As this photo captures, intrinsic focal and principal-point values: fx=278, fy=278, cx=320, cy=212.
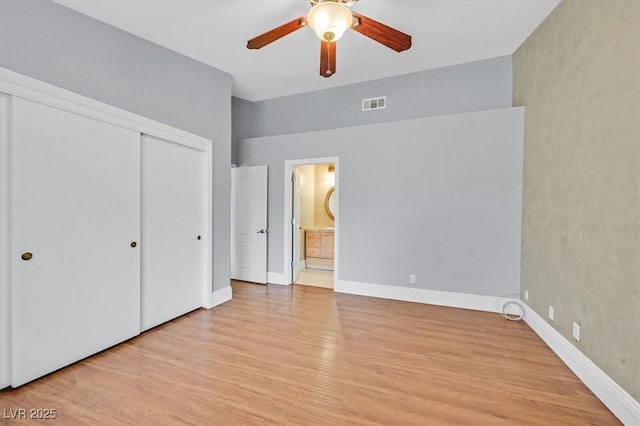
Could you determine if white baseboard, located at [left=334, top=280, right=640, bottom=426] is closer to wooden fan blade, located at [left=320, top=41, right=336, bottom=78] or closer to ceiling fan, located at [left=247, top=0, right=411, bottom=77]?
ceiling fan, located at [left=247, top=0, right=411, bottom=77]

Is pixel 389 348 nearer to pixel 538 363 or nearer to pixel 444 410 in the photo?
pixel 444 410

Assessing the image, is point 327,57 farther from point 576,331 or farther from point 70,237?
point 576,331

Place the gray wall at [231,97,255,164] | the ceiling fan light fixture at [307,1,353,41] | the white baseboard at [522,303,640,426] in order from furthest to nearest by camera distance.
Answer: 1. the gray wall at [231,97,255,164]
2. the ceiling fan light fixture at [307,1,353,41]
3. the white baseboard at [522,303,640,426]

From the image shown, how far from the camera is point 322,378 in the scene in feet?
7.13

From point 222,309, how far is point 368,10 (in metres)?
3.81

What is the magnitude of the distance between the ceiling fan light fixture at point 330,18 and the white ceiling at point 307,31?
2.99ft

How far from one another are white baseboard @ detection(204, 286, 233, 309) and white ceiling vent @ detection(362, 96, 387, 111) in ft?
11.6

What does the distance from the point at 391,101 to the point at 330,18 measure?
273 centimetres

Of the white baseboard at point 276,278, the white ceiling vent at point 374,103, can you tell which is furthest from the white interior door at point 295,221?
the white ceiling vent at point 374,103

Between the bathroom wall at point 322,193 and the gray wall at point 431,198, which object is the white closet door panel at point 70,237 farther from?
the bathroom wall at point 322,193

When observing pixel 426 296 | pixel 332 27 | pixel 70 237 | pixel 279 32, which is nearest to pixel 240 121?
pixel 279 32

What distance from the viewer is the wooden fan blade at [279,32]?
216cm

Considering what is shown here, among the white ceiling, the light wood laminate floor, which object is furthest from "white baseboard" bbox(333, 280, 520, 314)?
the white ceiling

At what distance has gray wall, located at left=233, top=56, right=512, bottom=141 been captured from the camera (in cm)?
389
